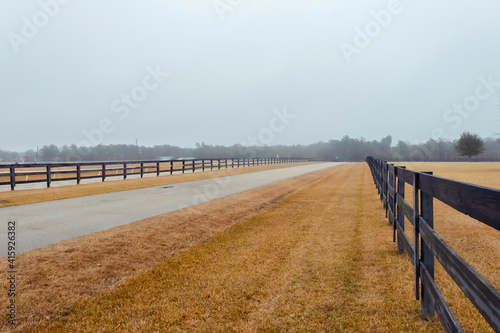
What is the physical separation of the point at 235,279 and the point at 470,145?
86.2 m

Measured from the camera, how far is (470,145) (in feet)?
240

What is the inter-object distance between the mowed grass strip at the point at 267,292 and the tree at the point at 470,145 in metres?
82.7

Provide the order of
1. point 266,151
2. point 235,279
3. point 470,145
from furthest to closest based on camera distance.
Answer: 1. point 266,151
2. point 470,145
3. point 235,279

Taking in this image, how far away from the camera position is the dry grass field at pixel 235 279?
3.41m

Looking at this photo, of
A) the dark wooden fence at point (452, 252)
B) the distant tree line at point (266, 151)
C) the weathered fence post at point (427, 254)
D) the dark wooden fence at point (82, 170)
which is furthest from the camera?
the distant tree line at point (266, 151)

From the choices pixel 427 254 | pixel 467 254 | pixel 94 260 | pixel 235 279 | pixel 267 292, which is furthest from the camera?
pixel 467 254

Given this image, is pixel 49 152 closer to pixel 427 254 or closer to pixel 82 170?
pixel 82 170

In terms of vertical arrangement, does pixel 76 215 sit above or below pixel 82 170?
below

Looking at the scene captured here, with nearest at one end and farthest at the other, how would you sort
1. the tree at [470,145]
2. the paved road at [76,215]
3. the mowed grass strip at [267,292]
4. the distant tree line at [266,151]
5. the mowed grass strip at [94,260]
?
the mowed grass strip at [267,292] → the mowed grass strip at [94,260] → the paved road at [76,215] → the tree at [470,145] → the distant tree line at [266,151]

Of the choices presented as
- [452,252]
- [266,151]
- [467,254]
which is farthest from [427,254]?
[266,151]

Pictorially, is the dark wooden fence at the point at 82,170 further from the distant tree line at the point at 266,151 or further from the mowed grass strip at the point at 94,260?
the distant tree line at the point at 266,151

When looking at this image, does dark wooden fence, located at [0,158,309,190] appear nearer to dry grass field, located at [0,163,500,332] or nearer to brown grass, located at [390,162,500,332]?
dry grass field, located at [0,163,500,332]

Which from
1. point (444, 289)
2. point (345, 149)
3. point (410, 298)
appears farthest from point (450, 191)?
point (345, 149)

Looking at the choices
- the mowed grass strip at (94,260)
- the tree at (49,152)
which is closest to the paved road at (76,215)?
the mowed grass strip at (94,260)
